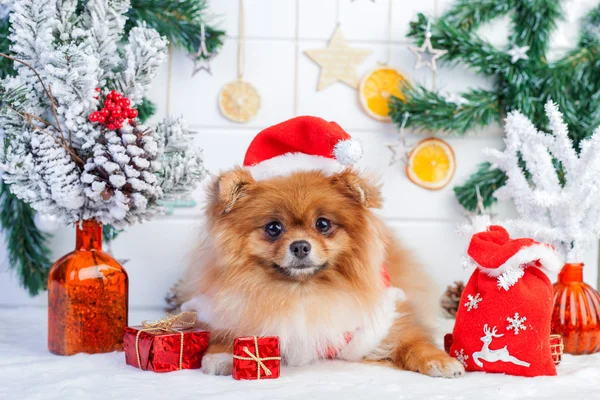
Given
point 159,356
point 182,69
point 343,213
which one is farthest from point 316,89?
point 159,356

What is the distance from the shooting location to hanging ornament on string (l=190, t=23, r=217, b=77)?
2.33 m

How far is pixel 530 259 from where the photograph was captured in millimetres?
1567

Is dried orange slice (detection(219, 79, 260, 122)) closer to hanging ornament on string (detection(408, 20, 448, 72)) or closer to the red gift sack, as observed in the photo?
hanging ornament on string (detection(408, 20, 448, 72))

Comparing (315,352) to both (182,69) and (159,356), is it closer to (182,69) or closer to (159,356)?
(159,356)

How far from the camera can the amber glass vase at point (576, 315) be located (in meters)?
1.87

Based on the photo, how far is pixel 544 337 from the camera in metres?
1.55

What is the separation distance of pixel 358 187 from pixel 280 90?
930 mm

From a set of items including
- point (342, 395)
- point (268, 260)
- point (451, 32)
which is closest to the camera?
point (342, 395)

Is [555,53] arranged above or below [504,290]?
above

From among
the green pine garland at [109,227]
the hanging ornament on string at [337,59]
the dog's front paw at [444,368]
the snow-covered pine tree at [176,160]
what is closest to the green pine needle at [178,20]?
the green pine garland at [109,227]

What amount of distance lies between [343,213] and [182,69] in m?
1.10

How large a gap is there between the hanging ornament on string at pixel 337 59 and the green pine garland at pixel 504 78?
22 cm

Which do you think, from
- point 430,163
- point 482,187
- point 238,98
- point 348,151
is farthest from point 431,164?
point 348,151

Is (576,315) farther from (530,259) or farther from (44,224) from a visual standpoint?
(44,224)
